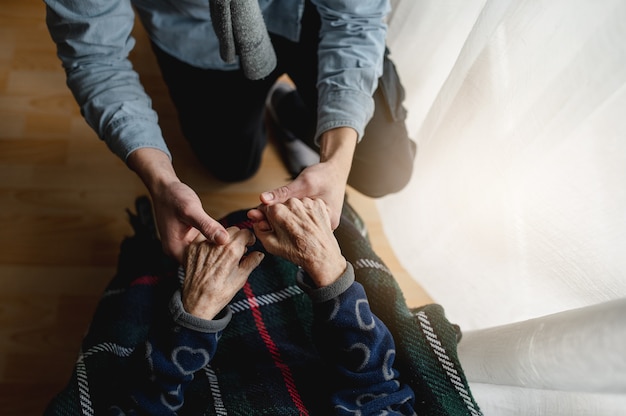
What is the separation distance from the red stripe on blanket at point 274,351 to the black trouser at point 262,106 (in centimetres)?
41

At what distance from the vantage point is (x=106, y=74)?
0.86 metres

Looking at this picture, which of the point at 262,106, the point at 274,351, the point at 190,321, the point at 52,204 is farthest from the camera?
the point at 52,204

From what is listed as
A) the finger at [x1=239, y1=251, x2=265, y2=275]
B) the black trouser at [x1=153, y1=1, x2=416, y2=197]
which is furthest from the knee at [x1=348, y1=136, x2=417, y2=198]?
the finger at [x1=239, y1=251, x2=265, y2=275]

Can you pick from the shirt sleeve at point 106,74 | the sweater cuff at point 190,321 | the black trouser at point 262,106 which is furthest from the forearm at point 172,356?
the black trouser at point 262,106

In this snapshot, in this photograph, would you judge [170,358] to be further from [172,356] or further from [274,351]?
[274,351]

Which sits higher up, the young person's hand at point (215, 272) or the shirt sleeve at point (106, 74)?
the shirt sleeve at point (106, 74)

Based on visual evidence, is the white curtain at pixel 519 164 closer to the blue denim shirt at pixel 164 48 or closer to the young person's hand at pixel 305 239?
the blue denim shirt at pixel 164 48

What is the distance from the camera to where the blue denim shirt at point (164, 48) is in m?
0.83

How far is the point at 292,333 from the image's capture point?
838mm

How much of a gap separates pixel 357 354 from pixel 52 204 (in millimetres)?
965

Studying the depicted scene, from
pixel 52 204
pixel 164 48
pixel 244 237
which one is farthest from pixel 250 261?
pixel 52 204

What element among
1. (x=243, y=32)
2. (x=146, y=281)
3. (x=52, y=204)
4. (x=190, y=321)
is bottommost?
(x=52, y=204)

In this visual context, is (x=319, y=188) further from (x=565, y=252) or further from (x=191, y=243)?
(x=565, y=252)

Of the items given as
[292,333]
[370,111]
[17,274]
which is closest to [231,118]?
[370,111]
